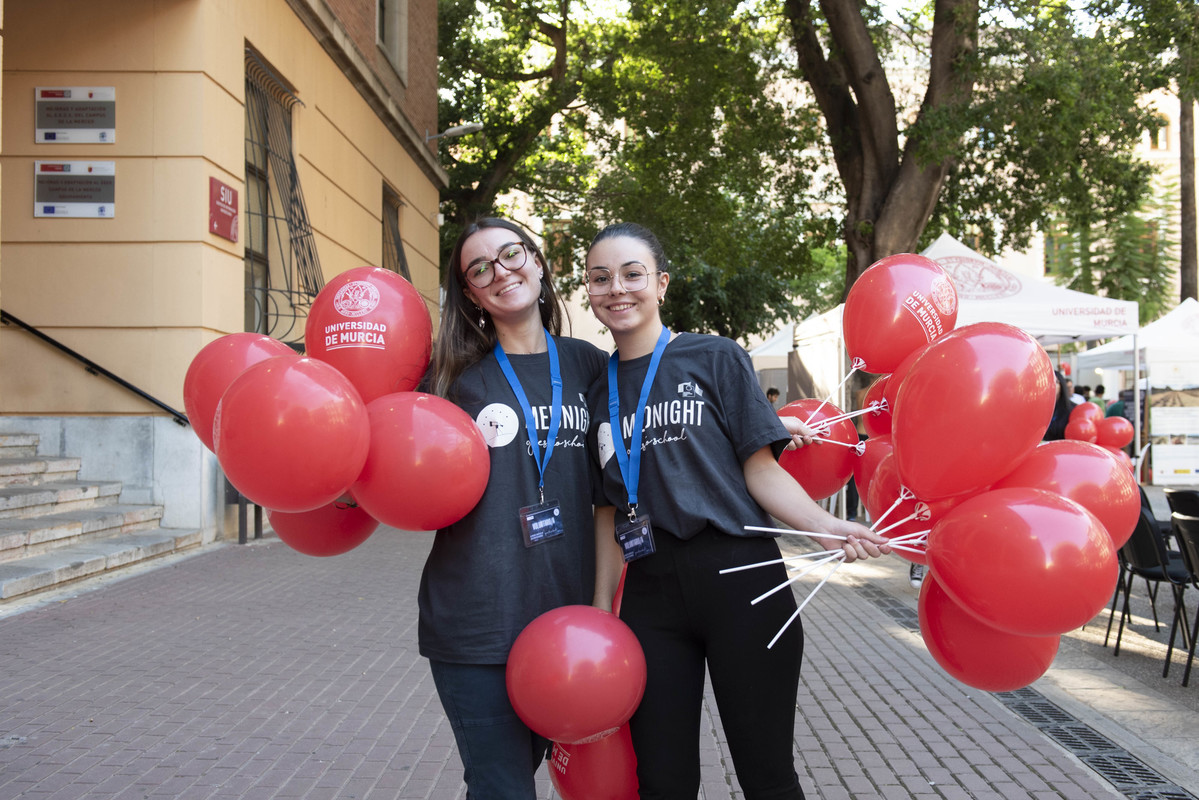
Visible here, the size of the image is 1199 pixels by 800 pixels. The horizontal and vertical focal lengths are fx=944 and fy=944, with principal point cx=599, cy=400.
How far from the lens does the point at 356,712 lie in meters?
4.43

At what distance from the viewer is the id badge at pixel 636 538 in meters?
2.18

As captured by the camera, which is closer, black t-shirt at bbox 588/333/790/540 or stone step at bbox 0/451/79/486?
black t-shirt at bbox 588/333/790/540

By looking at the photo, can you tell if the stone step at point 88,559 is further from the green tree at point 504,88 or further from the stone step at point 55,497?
the green tree at point 504,88

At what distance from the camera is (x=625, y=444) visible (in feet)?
7.42

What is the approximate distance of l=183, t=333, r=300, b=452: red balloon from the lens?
2219 millimetres

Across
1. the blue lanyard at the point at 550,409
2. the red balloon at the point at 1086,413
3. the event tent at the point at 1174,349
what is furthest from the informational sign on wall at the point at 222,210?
the event tent at the point at 1174,349

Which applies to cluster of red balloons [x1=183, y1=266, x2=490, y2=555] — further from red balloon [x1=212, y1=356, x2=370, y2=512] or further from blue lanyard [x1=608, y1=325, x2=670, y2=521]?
blue lanyard [x1=608, y1=325, x2=670, y2=521]

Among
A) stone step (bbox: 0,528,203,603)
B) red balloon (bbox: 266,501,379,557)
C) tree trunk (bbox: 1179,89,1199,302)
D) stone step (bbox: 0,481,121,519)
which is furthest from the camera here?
tree trunk (bbox: 1179,89,1199,302)

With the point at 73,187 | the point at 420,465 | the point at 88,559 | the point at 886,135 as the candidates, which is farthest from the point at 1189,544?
the point at 73,187

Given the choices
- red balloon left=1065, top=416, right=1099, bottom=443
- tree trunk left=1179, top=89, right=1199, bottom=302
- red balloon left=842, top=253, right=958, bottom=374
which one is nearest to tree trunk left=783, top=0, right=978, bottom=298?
red balloon left=1065, top=416, right=1099, bottom=443

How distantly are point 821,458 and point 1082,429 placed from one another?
4609mm

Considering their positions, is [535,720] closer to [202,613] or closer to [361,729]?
[361,729]

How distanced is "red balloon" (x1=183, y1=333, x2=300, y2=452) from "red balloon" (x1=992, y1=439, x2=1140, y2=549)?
1.73 metres

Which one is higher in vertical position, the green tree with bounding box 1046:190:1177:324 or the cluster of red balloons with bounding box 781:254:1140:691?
the green tree with bounding box 1046:190:1177:324
